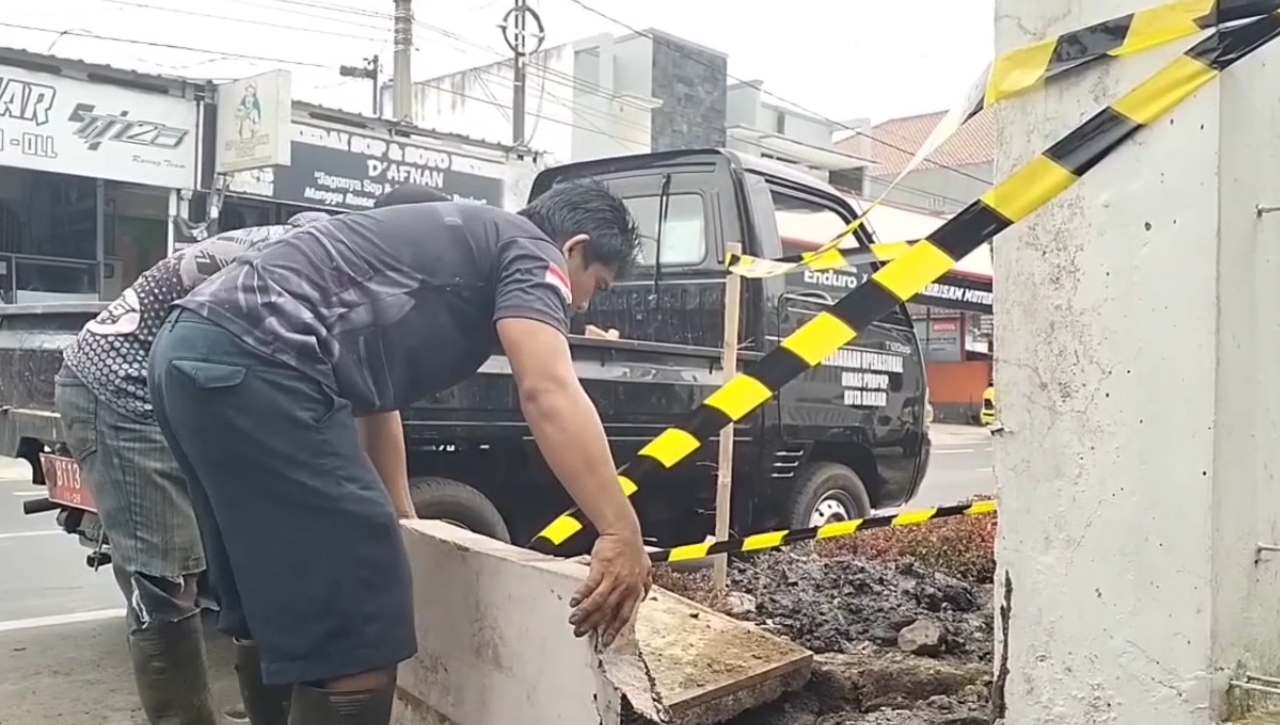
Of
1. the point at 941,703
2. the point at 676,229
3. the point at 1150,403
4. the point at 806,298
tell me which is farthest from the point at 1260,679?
the point at 676,229

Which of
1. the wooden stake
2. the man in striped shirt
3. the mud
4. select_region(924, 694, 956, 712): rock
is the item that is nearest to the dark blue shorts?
the man in striped shirt

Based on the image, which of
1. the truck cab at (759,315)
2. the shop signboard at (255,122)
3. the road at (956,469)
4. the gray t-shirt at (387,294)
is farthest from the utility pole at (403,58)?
the gray t-shirt at (387,294)

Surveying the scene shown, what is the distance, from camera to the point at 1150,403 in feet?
7.04

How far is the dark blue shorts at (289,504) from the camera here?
2082 millimetres

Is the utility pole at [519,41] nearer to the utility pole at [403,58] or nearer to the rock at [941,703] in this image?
the utility pole at [403,58]

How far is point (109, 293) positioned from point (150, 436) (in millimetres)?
12109

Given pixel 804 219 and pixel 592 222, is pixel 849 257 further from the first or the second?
pixel 804 219

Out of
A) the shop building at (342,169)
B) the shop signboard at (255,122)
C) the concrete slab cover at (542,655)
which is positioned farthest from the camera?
the shop building at (342,169)

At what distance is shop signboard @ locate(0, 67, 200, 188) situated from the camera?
11.9 metres

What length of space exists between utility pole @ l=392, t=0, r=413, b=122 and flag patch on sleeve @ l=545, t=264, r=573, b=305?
14724mm

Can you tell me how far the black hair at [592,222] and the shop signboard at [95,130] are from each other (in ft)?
37.7

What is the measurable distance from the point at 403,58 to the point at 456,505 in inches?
535

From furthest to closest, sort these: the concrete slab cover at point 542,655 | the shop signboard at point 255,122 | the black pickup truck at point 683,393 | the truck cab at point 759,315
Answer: the shop signboard at point 255,122 < the truck cab at point 759,315 < the black pickup truck at point 683,393 < the concrete slab cover at point 542,655

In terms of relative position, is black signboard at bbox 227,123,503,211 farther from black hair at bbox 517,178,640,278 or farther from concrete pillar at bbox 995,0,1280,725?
concrete pillar at bbox 995,0,1280,725
